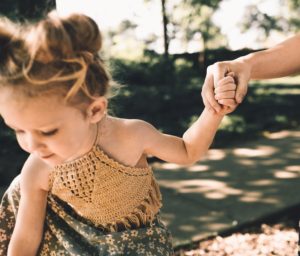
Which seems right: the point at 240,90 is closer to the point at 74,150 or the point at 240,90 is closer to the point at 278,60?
the point at 278,60

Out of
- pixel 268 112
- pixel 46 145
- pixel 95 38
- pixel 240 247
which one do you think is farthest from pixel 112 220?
pixel 268 112

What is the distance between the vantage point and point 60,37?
1289mm

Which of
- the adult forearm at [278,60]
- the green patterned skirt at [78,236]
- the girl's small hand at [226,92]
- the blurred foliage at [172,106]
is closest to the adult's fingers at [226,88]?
the girl's small hand at [226,92]

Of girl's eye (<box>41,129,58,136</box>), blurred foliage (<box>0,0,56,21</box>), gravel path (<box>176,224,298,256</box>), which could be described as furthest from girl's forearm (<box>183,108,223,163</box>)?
blurred foliage (<box>0,0,56,21</box>)

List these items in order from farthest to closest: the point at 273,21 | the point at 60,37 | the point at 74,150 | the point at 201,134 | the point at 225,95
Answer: the point at 273,21 → the point at 201,134 → the point at 225,95 → the point at 74,150 → the point at 60,37

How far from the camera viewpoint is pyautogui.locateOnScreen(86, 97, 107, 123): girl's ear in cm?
146

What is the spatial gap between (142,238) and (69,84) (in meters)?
0.61

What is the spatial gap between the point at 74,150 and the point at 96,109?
146 millimetres

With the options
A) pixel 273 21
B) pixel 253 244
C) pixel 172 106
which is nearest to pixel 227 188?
pixel 253 244

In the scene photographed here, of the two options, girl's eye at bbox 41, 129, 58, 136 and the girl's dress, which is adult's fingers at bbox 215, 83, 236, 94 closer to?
the girl's dress

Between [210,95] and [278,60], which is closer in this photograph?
[210,95]

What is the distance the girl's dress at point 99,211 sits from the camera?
159 cm

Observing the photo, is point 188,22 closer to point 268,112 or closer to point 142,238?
point 268,112

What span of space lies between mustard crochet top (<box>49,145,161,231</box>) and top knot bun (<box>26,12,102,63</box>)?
15.5 inches
